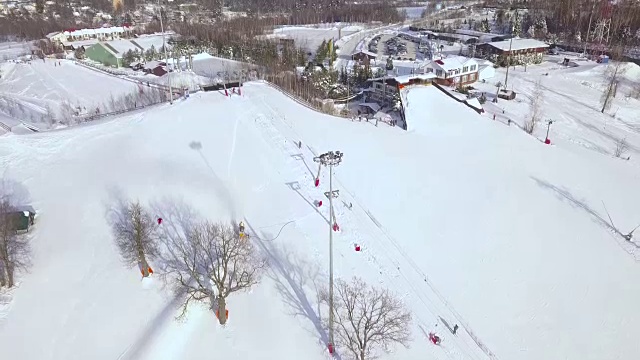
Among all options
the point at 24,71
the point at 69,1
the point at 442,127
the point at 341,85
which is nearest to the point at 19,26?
the point at 69,1

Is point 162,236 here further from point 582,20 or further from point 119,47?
point 582,20

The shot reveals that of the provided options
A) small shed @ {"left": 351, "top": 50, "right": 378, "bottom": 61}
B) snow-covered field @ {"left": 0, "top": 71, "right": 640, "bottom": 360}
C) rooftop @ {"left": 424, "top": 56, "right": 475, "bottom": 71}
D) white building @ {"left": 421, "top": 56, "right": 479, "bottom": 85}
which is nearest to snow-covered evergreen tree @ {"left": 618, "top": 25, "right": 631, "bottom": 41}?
white building @ {"left": 421, "top": 56, "right": 479, "bottom": 85}

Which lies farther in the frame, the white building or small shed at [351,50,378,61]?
small shed at [351,50,378,61]

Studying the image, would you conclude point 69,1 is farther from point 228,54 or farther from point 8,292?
point 8,292

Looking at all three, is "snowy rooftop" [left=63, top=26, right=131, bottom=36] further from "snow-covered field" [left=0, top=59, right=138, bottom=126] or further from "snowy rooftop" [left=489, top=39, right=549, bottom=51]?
"snowy rooftop" [left=489, top=39, right=549, bottom=51]

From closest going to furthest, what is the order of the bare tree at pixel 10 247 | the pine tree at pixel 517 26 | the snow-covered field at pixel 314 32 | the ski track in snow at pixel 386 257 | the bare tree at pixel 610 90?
1. the ski track in snow at pixel 386 257
2. the bare tree at pixel 10 247
3. the bare tree at pixel 610 90
4. the pine tree at pixel 517 26
5. the snow-covered field at pixel 314 32

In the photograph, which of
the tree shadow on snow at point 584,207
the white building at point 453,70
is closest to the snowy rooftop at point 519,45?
the white building at point 453,70

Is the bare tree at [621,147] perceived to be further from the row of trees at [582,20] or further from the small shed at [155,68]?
the small shed at [155,68]
